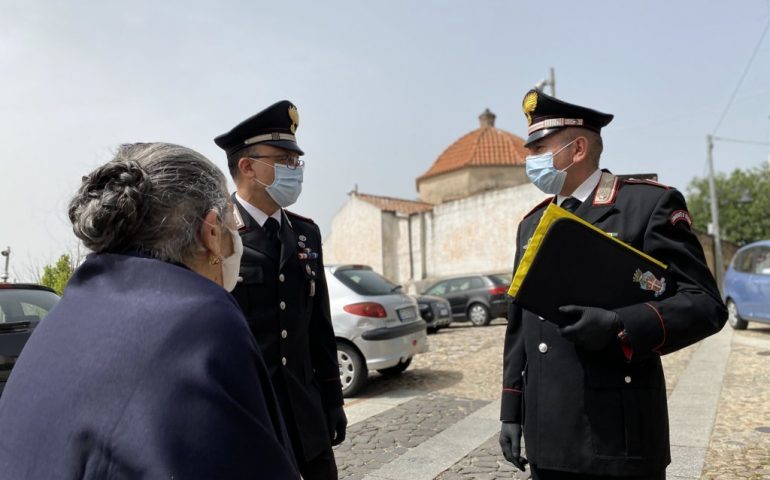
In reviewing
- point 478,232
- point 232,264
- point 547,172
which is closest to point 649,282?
point 547,172

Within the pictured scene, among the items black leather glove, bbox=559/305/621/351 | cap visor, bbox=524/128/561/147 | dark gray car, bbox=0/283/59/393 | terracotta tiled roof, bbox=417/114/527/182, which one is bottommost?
dark gray car, bbox=0/283/59/393

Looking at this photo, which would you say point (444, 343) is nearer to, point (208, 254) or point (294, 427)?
point (294, 427)

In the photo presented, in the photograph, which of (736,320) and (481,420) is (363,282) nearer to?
(481,420)

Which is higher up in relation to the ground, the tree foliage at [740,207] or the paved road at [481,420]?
the tree foliage at [740,207]

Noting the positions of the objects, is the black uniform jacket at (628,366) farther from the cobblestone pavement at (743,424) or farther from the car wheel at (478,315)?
the car wheel at (478,315)

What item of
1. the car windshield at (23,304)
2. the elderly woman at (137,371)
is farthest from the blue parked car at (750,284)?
the elderly woman at (137,371)

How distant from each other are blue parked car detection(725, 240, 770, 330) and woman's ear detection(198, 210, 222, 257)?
12200mm

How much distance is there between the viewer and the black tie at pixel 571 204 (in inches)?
100

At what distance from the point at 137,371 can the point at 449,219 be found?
2741cm

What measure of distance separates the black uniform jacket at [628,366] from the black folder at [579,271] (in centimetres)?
5

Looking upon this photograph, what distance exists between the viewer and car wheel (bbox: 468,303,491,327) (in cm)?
1649

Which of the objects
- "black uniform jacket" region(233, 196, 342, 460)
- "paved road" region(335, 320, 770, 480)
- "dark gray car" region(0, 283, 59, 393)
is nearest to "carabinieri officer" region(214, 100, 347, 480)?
"black uniform jacket" region(233, 196, 342, 460)

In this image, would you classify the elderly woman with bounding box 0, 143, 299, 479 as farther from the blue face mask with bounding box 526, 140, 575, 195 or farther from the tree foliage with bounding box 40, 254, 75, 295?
the tree foliage with bounding box 40, 254, 75, 295

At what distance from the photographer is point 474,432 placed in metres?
5.55
